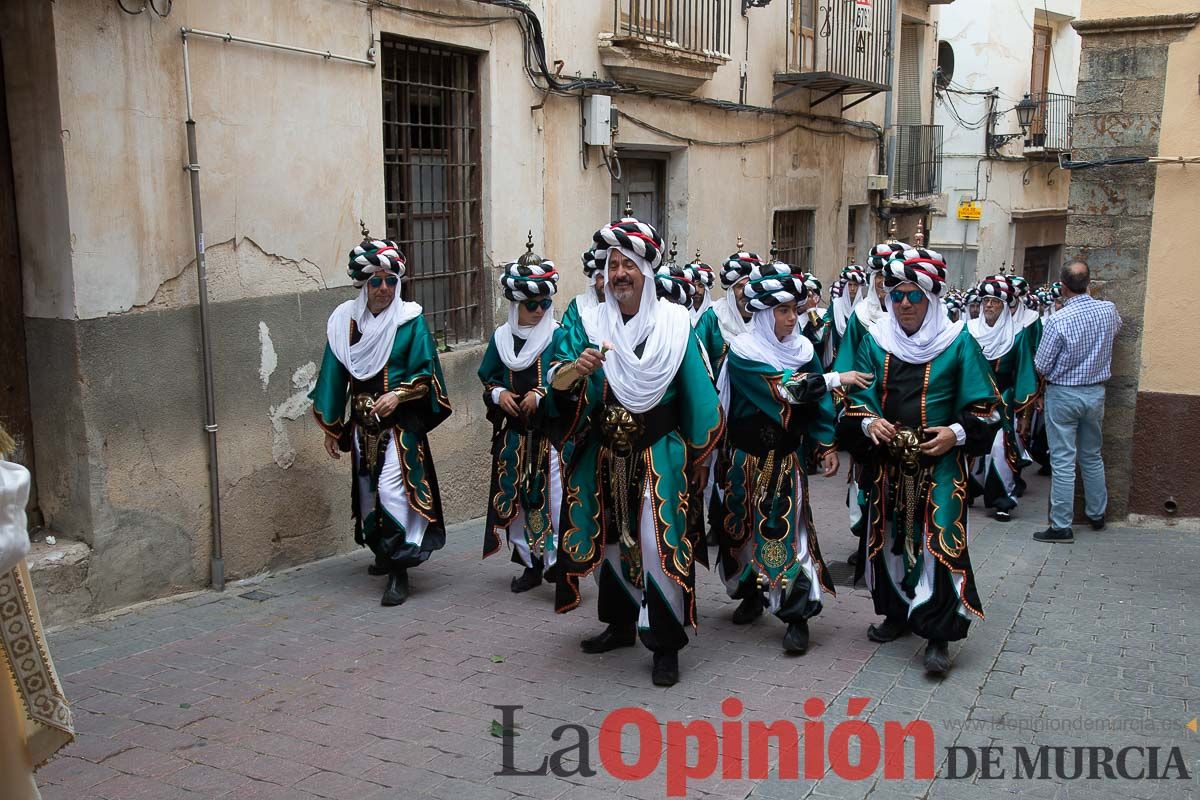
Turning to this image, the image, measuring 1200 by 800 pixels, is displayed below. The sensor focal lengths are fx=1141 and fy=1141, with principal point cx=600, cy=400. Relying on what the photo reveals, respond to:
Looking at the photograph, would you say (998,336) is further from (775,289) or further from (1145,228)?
(775,289)

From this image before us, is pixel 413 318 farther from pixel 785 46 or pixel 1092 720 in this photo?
pixel 785 46

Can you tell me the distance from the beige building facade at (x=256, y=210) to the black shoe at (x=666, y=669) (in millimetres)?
2969

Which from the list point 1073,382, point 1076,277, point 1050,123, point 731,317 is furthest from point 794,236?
point 1050,123

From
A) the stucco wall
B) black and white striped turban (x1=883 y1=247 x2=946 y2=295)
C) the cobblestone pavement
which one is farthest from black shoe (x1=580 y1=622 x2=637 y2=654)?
the stucco wall

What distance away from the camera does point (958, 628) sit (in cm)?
541

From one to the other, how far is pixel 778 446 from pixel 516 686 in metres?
1.80

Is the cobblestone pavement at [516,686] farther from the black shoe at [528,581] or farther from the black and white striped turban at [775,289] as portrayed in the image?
the black and white striped turban at [775,289]

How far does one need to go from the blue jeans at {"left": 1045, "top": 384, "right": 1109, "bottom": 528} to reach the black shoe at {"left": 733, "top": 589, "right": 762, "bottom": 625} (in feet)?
10.3

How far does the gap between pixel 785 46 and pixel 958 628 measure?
394 inches

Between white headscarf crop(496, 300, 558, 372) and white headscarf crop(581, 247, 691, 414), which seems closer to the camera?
white headscarf crop(581, 247, 691, 414)

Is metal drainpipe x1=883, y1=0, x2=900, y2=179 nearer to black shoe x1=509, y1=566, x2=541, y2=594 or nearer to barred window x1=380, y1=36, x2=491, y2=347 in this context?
barred window x1=380, y1=36, x2=491, y2=347

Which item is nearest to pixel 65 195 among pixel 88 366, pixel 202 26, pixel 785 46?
pixel 88 366

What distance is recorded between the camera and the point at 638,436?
17.5 ft

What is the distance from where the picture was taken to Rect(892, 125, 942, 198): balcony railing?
18.9 meters
